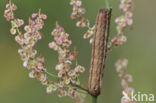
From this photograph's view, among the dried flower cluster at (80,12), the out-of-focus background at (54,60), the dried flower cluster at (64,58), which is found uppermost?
the out-of-focus background at (54,60)

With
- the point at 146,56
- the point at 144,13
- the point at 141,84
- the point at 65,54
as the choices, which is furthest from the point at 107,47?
the point at 144,13

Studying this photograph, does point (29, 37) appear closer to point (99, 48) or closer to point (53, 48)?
point (53, 48)

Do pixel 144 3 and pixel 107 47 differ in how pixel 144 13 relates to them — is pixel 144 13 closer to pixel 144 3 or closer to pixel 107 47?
pixel 144 3

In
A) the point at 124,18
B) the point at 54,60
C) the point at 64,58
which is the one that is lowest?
the point at 64,58

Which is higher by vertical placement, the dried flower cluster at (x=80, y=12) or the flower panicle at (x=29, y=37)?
the dried flower cluster at (x=80, y=12)

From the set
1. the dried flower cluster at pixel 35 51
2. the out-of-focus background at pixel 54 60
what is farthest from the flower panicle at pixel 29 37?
the out-of-focus background at pixel 54 60

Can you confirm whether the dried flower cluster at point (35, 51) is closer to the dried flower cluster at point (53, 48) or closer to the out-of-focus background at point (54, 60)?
the dried flower cluster at point (53, 48)

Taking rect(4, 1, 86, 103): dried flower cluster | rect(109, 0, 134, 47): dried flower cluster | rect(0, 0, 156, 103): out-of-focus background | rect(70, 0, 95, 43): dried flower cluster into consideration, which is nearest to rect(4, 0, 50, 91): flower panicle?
rect(4, 1, 86, 103): dried flower cluster

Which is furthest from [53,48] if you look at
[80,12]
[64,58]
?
[80,12]

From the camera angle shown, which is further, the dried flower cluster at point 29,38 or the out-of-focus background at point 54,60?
the out-of-focus background at point 54,60
